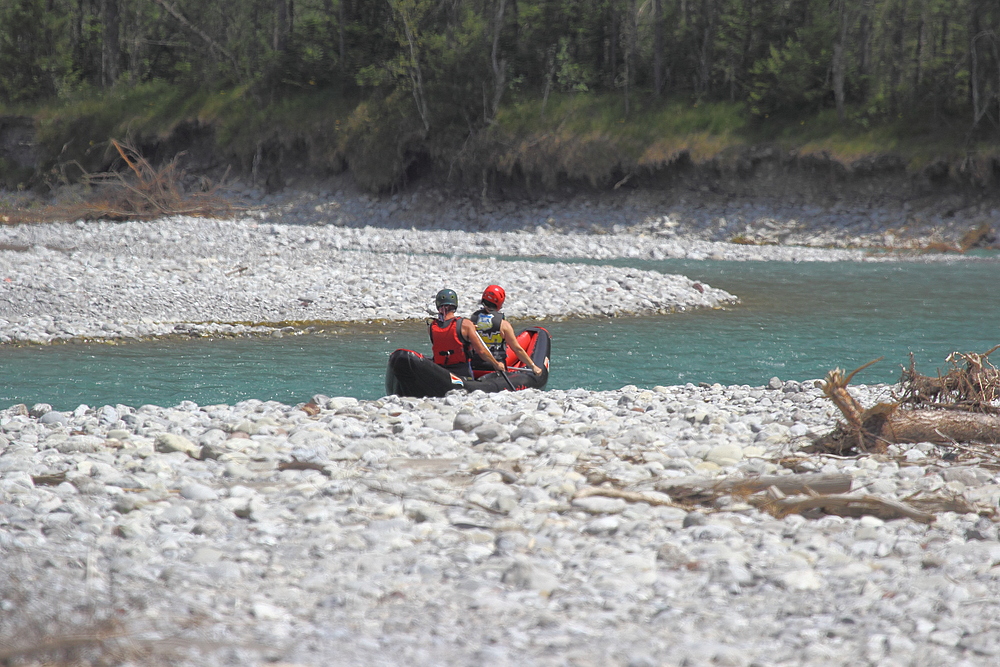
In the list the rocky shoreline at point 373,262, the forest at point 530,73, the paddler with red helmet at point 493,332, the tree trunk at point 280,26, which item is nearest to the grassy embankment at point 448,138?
the forest at point 530,73

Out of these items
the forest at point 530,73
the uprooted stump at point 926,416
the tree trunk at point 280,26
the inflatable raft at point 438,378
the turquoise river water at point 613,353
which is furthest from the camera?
the tree trunk at point 280,26

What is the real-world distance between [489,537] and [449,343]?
190 inches

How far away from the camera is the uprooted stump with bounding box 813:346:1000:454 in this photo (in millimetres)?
6246

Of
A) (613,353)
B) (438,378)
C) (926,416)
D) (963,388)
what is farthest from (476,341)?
(963,388)

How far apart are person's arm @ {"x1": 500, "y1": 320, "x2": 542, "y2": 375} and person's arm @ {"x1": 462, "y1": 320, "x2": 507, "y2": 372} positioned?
0.81ft

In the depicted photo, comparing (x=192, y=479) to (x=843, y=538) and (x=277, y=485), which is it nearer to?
(x=277, y=485)

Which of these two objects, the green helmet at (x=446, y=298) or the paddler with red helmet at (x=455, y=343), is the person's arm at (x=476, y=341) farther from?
the green helmet at (x=446, y=298)

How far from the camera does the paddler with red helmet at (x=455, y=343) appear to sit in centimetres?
929

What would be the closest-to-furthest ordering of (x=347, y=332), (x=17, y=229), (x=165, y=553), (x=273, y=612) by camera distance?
(x=273, y=612), (x=165, y=553), (x=347, y=332), (x=17, y=229)

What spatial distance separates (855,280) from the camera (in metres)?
19.9

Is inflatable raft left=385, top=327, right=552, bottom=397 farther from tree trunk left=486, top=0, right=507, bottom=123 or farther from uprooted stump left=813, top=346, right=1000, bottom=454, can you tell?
tree trunk left=486, top=0, right=507, bottom=123

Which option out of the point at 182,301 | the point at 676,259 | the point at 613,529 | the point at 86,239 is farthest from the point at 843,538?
the point at 86,239

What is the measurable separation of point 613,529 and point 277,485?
2.19 meters

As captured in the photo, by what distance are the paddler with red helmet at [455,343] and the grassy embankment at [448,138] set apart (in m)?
25.0
